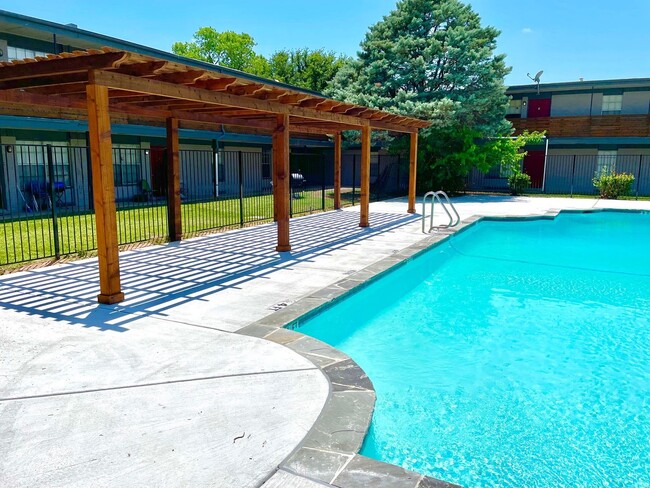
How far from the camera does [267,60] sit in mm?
55750

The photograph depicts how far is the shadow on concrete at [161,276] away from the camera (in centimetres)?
573

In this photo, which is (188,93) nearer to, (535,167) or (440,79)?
(440,79)

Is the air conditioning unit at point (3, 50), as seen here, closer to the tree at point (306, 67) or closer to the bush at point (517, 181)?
the bush at point (517, 181)

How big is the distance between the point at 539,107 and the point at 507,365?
2687 cm

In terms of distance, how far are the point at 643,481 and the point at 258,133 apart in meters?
21.9

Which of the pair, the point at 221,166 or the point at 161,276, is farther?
the point at 221,166

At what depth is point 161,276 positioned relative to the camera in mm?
7426

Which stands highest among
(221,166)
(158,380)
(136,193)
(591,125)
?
(591,125)

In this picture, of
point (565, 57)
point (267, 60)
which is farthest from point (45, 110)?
point (267, 60)

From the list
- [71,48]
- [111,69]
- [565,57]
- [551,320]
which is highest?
[565,57]

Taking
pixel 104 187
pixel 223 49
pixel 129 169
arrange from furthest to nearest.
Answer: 1. pixel 223 49
2. pixel 129 169
3. pixel 104 187

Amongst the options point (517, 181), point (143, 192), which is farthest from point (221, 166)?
point (517, 181)

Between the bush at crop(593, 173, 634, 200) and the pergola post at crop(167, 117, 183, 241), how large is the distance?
20538 mm

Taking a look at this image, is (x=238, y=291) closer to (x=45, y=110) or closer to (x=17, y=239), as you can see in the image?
(x=17, y=239)
